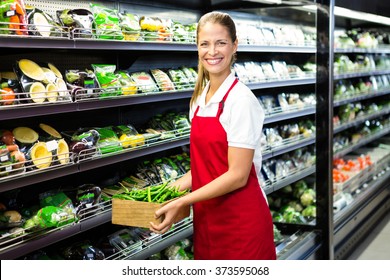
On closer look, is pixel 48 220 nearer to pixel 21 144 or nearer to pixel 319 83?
pixel 21 144

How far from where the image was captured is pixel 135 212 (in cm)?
233

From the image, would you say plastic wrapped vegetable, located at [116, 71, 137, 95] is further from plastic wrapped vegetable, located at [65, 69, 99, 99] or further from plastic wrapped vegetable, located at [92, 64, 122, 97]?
plastic wrapped vegetable, located at [65, 69, 99, 99]

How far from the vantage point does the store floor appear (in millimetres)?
5074

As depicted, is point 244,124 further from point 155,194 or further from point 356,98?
point 356,98

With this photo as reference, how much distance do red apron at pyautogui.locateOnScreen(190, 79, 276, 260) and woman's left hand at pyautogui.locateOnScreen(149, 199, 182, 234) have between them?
0.24 metres

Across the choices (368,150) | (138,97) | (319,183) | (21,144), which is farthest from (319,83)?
(368,150)

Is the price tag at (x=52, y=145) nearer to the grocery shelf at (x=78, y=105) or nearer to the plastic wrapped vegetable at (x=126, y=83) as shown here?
the grocery shelf at (x=78, y=105)

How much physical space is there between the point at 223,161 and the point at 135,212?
43cm

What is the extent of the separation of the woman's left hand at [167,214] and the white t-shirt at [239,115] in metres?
0.33

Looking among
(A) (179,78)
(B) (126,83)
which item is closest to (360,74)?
(A) (179,78)

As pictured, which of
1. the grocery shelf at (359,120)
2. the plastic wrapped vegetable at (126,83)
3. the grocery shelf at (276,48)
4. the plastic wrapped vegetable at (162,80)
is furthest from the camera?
the grocery shelf at (359,120)

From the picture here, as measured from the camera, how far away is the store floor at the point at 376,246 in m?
5.07

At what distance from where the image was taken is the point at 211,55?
2.36 metres

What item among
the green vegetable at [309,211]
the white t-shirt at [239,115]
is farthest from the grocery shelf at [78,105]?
the green vegetable at [309,211]
